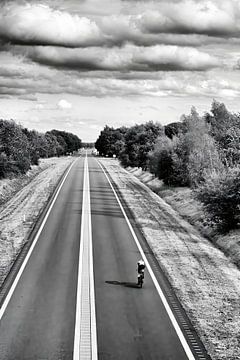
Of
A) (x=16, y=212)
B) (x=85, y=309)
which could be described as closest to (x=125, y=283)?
(x=85, y=309)

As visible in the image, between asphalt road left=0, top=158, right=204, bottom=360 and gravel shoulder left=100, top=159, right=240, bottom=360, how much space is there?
1.37m

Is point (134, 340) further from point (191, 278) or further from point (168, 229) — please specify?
point (168, 229)

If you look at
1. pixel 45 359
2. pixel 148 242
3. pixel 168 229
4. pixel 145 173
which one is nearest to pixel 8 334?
pixel 45 359

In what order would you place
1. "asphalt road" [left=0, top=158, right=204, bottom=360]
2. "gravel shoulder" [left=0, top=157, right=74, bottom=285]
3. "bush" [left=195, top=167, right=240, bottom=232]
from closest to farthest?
"asphalt road" [left=0, top=158, right=204, bottom=360]
"gravel shoulder" [left=0, top=157, right=74, bottom=285]
"bush" [left=195, top=167, right=240, bottom=232]

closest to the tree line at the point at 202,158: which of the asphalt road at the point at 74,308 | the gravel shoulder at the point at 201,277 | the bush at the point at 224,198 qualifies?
the bush at the point at 224,198

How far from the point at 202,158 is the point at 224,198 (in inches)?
783

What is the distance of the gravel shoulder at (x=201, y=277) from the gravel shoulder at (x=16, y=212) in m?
8.57

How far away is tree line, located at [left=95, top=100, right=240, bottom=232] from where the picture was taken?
119 feet

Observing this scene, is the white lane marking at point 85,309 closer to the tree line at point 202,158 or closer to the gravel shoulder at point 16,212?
the gravel shoulder at point 16,212

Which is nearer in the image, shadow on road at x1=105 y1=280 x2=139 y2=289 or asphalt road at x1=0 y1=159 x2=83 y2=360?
asphalt road at x1=0 y1=159 x2=83 y2=360

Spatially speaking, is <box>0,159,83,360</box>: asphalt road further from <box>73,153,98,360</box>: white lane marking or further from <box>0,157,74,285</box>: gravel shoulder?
<box>0,157,74,285</box>: gravel shoulder

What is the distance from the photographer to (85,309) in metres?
20.4

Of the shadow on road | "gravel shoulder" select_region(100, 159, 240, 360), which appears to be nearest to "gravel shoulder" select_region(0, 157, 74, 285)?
the shadow on road

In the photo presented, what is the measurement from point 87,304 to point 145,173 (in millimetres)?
67925
